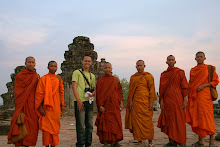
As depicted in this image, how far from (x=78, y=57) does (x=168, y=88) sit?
9.54 metres

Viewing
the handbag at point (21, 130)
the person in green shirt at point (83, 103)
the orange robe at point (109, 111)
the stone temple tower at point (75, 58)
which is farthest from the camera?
the stone temple tower at point (75, 58)

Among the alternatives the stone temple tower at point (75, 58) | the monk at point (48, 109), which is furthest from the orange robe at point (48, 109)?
the stone temple tower at point (75, 58)

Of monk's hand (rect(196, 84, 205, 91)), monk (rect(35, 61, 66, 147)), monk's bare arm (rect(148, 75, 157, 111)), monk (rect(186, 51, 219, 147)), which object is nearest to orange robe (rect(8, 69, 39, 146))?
monk (rect(35, 61, 66, 147))

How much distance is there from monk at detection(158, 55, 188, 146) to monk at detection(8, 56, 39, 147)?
9.40ft

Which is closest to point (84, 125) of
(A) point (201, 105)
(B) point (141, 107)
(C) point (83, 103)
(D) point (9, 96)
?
(C) point (83, 103)

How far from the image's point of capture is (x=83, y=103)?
4176 millimetres

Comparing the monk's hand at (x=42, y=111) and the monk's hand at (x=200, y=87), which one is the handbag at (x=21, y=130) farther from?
the monk's hand at (x=200, y=87)

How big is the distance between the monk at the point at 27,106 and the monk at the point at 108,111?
1.41 m

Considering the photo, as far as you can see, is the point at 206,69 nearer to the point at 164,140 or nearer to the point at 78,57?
the point at 164,140

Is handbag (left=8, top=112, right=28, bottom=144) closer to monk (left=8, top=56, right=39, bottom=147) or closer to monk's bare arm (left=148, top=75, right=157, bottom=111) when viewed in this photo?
monk (left=8, top=56, right=39, bottom=147)

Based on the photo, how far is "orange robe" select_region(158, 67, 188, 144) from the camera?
4215mm

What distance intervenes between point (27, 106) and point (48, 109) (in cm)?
43

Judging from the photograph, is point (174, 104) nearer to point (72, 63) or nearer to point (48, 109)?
point (48, 109)

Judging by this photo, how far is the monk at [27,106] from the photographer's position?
3.85 meters
